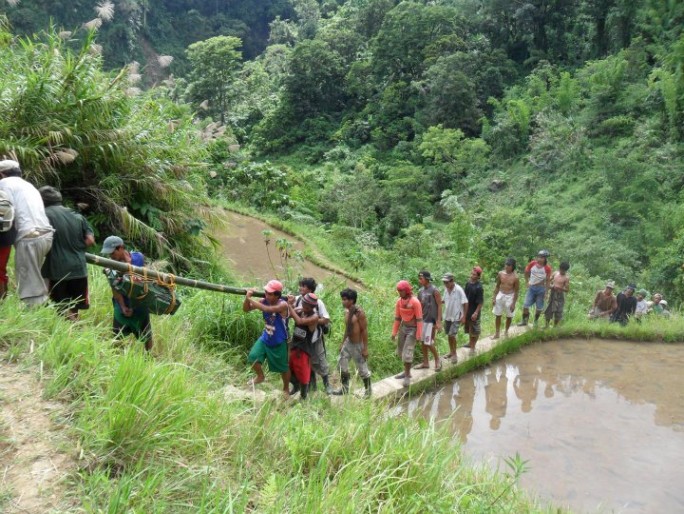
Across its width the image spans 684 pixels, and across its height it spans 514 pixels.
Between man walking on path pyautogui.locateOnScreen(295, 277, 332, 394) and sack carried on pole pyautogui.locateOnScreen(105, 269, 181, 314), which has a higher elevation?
sack carried on pole pyautogui.locateOnScreen(105, 269, 181, 314)

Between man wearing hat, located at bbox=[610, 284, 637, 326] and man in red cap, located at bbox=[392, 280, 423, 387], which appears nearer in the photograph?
man in red cap, located at bbox=[392, 280, 423, 387]

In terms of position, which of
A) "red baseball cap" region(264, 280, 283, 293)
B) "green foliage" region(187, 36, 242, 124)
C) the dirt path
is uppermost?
"green foliage" region(187, 36, 242, 124)

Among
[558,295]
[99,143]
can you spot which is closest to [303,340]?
[99,143]

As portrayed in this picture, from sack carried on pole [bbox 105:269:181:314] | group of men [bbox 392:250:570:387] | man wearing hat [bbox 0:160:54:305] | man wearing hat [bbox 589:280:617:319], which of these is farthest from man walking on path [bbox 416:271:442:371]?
man wearing hat [bbox 589:280:617:319]

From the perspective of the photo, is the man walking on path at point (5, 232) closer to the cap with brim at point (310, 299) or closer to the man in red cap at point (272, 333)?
the man in red cap at point (272, 333)

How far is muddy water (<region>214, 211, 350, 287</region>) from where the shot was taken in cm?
1142

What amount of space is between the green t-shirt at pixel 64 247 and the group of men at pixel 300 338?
1358mm

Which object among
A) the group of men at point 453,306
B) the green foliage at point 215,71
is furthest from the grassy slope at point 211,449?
the green foliage at point 215,71

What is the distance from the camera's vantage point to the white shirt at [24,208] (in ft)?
12.9

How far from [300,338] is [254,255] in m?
7.86

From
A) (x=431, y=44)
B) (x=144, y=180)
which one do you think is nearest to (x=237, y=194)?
(x=144, y=180)

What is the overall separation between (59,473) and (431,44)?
3315cm

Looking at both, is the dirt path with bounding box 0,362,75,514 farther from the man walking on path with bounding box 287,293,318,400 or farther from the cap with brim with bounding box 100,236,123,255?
the man walking on path with bounding box 287,293,318,400

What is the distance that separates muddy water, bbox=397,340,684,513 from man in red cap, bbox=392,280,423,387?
51 cm
